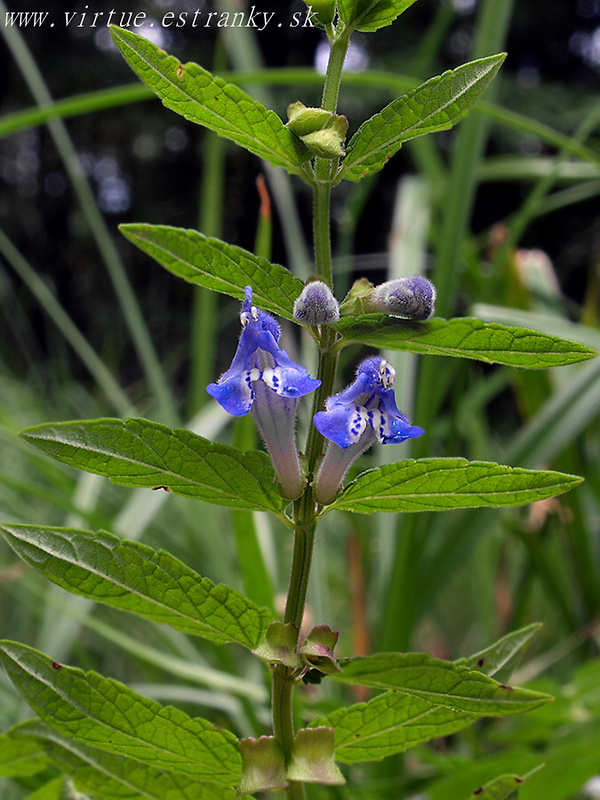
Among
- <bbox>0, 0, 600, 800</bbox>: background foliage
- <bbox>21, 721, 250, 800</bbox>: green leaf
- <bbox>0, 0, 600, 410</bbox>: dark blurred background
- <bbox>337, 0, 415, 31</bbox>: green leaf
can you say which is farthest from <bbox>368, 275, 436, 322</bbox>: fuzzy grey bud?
<bbox>0, 0, 600, 410</bbox>: dark blurred background

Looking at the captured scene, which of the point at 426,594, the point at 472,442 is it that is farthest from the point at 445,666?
the point at 472,442

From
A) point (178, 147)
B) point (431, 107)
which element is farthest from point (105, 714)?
point (178, 147)

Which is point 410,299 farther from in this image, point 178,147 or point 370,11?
point 178,147

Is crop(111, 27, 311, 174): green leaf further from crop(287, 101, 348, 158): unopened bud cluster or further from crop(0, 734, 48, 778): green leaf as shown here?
crop(0, 734, 48, 778): green leaf

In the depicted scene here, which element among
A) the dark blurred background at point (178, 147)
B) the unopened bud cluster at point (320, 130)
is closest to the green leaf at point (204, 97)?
the unopened bud cluster at point (320, 130)

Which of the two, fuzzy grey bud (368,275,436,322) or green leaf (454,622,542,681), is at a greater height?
fuzzy grey bud (368,275,436,322)

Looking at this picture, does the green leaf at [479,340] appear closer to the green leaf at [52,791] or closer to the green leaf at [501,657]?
the green leaf at [501,657]
